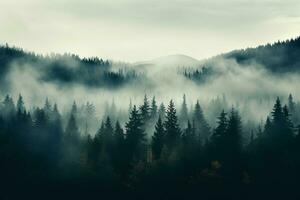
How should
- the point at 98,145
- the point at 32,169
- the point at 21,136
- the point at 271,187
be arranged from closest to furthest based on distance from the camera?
the point at 271,187, the point at 32,169, the point at 98,145, the point at 21,136

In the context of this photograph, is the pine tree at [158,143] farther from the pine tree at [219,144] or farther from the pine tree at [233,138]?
the pine tree at [233,138]

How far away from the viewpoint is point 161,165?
9012 cm

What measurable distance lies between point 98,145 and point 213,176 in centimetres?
2149

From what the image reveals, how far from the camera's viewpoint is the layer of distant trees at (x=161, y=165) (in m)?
83.2

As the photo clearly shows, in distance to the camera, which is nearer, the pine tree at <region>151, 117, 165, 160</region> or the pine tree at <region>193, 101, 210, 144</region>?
the pine tree at <region>151, 117, 165, 160</region>

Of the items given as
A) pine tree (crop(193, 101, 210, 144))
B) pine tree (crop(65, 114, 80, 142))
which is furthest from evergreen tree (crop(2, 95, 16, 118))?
pine tree (crop(193, 101, 210, 144))

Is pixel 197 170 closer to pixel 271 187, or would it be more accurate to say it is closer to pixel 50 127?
pixel 271 187

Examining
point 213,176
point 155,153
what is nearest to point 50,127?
point 155,153

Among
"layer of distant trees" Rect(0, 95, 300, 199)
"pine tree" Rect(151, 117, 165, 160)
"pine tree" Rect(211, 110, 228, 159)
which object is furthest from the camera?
"pine tree" Rect(151, 117, 165, 160)

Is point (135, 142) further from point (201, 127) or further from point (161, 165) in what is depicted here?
point (201, 127)

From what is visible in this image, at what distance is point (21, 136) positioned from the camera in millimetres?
104750

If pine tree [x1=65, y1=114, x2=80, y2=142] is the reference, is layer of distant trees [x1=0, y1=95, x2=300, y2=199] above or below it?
below

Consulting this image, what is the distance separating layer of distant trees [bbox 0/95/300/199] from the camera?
273 ft

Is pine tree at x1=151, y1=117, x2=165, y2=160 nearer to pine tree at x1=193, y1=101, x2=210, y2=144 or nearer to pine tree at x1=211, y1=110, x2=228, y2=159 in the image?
pine tree at x1=211, y1=110, x2=228, y2=159
